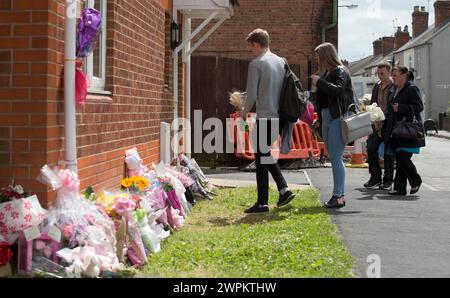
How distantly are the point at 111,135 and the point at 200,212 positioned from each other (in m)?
1.89

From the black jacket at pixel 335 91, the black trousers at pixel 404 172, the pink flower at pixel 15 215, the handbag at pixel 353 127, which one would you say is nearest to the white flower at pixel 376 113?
the black trousers at pixel 404 172

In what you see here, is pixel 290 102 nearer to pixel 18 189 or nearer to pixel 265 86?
pixel 265 86

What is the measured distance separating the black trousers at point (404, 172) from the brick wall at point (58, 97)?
11.2 ft

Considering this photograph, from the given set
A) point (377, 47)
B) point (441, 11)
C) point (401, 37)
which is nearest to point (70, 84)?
point (441, 11)

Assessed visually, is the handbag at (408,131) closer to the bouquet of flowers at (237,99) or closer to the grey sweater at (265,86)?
the grey sweater at (265,86)

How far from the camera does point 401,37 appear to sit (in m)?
57.4

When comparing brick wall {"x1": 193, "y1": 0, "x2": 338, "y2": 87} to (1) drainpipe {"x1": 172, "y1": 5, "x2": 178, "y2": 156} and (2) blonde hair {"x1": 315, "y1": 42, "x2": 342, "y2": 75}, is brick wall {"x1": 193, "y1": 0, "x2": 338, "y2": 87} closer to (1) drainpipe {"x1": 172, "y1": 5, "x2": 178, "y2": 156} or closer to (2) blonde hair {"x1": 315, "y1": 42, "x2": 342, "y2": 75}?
(1) drainpipe {"x1": 172, "y1": 5, "x2": 178, "y2": 156}

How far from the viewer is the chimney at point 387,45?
64250mm

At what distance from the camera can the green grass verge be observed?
4.50 metres

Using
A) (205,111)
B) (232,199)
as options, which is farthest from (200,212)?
(205,111)

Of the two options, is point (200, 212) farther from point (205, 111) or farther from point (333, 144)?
point (205, 111)

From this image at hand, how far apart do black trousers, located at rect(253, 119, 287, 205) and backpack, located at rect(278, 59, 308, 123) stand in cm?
16

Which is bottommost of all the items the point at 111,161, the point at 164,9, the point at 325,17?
the point at 111,161
